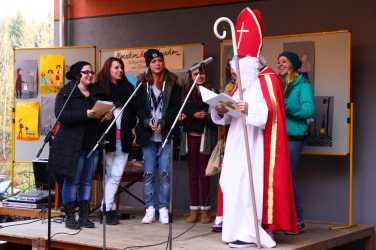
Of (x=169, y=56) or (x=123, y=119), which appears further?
(x=169, y=56)

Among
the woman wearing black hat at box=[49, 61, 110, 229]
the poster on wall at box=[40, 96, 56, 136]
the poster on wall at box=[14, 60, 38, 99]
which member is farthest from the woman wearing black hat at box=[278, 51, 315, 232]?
the poster on wall at box=[14, 60, 38, 99]

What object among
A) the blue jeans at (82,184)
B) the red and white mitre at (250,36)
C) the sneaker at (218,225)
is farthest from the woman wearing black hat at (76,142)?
the red and white mitre at (250,36)

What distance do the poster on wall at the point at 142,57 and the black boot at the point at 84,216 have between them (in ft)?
7.05

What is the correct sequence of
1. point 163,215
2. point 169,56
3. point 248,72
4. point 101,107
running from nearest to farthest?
point 248,72
point 101,107
point 163,215
point 169,56

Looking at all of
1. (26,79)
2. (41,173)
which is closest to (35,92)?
(26,79)

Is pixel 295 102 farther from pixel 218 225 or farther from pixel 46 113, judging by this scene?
pixel 46 113

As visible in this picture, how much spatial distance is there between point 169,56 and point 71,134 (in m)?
2.13

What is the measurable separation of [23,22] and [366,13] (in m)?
5.92

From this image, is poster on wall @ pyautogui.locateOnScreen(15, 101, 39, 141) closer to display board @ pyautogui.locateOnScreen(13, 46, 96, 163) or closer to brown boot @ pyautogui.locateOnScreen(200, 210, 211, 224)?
display board @ pyautogui.locateOnScreen(13, 46, 96, 163)

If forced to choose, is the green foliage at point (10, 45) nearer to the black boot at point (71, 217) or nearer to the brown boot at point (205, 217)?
the black boot at point (71, 217)

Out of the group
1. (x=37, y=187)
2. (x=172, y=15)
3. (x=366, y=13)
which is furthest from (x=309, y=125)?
(x=37, y=187)

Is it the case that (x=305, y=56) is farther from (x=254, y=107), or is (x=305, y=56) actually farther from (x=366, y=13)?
(x=254, y=107)

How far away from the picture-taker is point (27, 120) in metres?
8.21

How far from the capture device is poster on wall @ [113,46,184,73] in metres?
7.66
